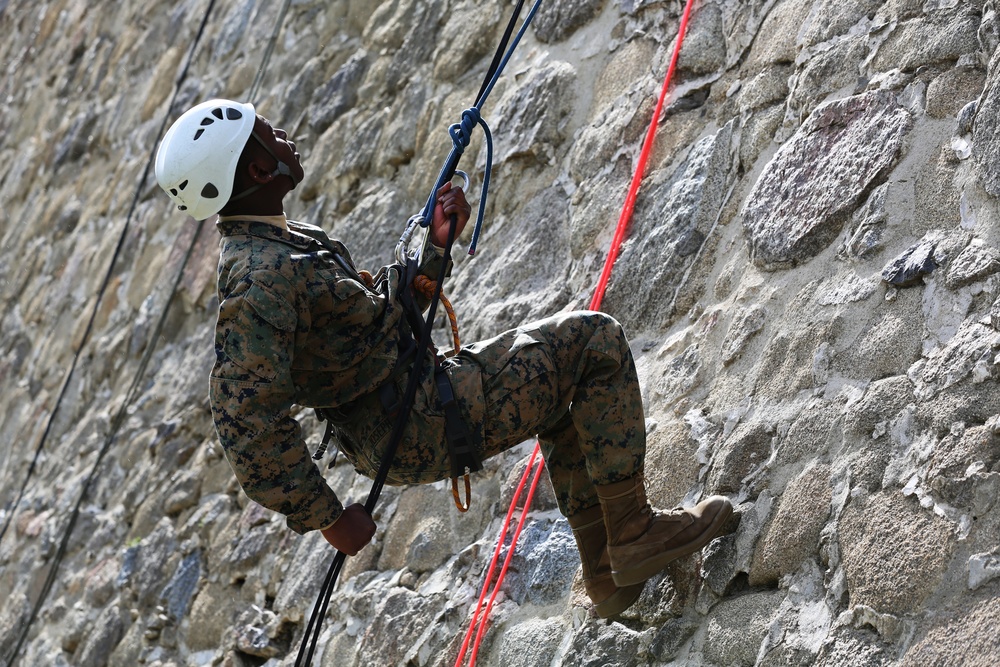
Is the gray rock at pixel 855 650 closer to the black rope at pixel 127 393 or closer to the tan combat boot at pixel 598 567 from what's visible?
the tan combat boot at pixel 598 567

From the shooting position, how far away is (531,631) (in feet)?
12.3

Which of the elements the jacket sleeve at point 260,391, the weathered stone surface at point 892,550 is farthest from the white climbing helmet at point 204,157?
the weathered stone surface at point 892,550

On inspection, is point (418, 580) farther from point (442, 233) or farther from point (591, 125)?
point (591, 125)

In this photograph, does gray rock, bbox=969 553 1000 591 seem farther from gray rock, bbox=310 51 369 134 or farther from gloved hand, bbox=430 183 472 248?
gray rock, bbox=310 51 369 134

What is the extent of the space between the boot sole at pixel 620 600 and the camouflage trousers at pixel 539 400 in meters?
0.37

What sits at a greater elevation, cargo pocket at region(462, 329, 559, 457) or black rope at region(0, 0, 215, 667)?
cargo pocket at region(462, 329, 559, 457)

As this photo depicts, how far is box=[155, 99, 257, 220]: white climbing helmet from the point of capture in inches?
119

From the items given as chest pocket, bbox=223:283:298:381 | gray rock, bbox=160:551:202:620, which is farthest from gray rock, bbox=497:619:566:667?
gray rock, bbox=160:551:202:620

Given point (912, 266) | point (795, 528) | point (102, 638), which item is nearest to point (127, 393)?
point (102, 638)

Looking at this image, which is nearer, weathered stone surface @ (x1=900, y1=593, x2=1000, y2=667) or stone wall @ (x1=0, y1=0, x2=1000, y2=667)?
weathered stone surface @ (x1=900, y1=593, x2=1000, y2=667)

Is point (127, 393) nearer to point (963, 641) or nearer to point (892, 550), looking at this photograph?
point (892, 550)

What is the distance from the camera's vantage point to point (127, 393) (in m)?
7.06

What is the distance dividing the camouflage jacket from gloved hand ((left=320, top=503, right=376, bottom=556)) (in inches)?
1.2

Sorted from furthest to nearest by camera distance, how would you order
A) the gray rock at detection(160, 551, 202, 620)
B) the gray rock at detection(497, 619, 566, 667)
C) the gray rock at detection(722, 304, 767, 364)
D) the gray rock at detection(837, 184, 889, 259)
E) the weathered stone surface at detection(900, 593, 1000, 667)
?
the gray rock at detection(160, 551, 202, 620) < the gray rock at detection(497, 619, 566, 667) < the gray rock at detection(722, 304, 767, 364) < the gray rock at detection(837, 184, 889, 259) < the weathered stone surface at detection(900, 593, 1000, 667)
